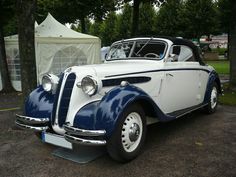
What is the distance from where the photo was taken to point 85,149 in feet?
16.5

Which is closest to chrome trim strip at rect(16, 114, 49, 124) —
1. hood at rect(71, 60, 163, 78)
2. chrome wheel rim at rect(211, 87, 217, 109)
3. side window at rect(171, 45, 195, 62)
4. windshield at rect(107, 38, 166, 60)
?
hood at rect(71, 60, 163, 78)

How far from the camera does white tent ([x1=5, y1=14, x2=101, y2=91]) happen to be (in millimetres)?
12766

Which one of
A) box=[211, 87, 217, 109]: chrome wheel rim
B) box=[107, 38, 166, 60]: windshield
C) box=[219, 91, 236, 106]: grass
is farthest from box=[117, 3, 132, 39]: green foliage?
box=[107, 38, 166, 60]: windshield

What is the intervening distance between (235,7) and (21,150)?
8.38 meters

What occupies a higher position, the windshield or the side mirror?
the windshield

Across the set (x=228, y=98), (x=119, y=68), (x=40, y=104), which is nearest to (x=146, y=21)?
(x=228, y=98)

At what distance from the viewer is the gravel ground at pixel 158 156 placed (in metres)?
4.24

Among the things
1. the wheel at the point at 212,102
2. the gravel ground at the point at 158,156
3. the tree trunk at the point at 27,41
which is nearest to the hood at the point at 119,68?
the gravel ground at the point at 158,156

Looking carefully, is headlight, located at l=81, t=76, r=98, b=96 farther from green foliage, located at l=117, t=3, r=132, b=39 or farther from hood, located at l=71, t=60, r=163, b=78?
green foliage, located at l=117, t=3, r=132, b=39

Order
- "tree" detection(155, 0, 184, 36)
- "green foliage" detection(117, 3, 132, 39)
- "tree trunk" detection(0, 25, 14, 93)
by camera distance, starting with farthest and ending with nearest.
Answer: "green foliage" detection(117, 3, 132, 39) < "tree" detection(155, 0, 184, 36) < "tree trunk" detection(0, 25, 14, 93)

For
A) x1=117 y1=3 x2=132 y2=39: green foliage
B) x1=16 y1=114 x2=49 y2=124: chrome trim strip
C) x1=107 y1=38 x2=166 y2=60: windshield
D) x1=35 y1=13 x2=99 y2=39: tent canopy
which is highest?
x1=117 y1=3 x2=132 y2=39: green foliage

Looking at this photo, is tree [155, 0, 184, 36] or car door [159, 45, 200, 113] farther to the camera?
tree [155, 0, 184, 36]

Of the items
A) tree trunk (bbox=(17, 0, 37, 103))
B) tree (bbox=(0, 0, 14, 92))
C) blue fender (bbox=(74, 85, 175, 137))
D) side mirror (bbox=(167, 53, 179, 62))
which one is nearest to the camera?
blue fender (bbox=(74, 85, 175, 137))

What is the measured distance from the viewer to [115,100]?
4242 millimetres
